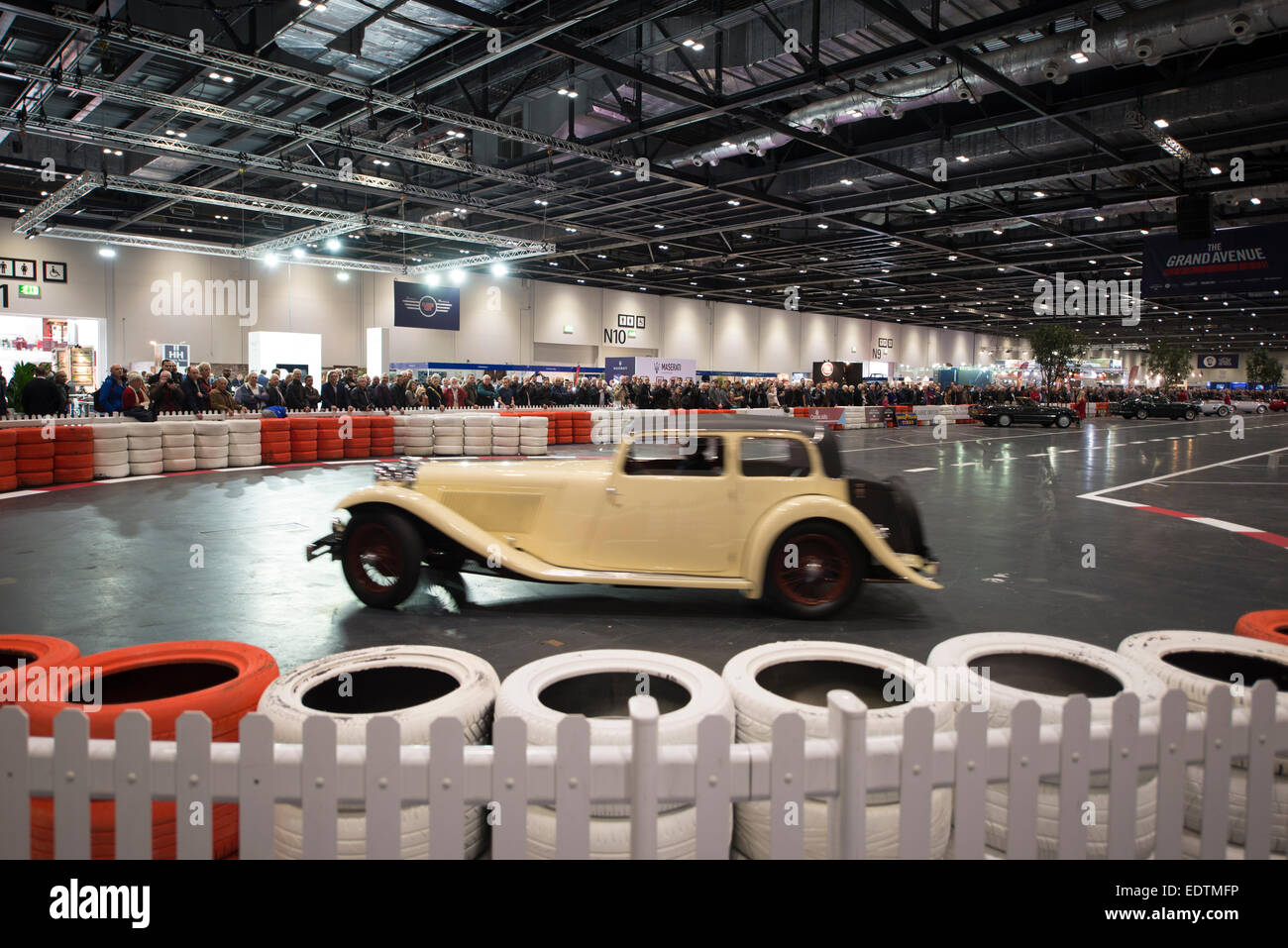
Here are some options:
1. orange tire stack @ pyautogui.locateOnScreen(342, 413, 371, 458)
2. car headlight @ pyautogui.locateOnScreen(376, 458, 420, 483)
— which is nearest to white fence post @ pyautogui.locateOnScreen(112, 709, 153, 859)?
car headlight @ pyautogui.locateOnScreen(376, 458, 420, 483)

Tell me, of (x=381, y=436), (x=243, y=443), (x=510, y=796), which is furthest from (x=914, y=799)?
(x=381, y=436)

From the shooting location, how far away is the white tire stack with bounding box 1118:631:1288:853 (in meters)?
2.49

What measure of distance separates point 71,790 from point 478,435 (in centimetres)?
1631

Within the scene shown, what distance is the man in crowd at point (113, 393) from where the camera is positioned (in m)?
15.1

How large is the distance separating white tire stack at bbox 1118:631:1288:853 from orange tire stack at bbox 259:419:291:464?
614 inches

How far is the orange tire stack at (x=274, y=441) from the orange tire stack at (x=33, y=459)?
3736 millimetres

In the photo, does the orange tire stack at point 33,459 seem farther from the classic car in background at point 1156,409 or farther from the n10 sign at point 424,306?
the classic car in background at point 1156,409

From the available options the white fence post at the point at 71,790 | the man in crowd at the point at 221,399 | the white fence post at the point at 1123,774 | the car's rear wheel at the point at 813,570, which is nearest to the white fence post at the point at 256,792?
the white fence post at the point at 71,790

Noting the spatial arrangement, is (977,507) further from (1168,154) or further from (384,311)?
(384,311)

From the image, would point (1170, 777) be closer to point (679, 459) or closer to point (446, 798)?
point (446, 798)

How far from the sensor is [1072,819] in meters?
2.01

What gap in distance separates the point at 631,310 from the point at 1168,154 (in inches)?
1172

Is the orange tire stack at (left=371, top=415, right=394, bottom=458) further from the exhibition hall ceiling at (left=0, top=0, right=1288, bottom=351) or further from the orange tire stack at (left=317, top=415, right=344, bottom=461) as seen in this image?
the exhibition hall ceiling at (left=0, top=0, right=1288, bottom=351)

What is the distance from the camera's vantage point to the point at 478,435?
58.7ft
